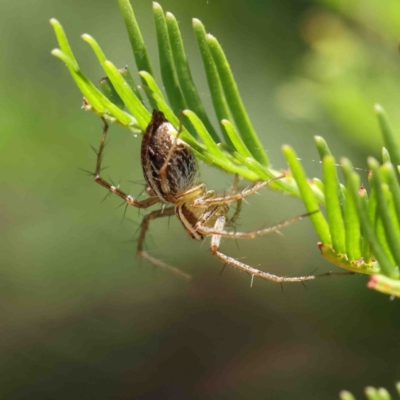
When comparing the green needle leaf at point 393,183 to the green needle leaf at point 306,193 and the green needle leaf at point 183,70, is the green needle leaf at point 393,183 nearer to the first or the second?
the green needle leaf at point 306,193

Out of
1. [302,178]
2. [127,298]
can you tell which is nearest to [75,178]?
[127,298]

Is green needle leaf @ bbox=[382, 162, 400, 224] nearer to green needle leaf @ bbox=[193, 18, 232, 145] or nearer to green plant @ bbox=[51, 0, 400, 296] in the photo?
green plant @ bbox=[51, 0, 400, 296]

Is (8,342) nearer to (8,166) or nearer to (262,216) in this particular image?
(8,166)

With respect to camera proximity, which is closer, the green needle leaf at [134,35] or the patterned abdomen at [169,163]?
the green needle leaf at [134,35]

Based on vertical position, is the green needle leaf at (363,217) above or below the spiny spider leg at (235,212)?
above

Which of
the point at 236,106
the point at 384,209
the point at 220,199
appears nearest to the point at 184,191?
the point at 220,199

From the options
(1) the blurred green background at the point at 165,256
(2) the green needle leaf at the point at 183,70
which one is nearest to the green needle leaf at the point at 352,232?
(2) the green needle leaf at the point at 183,70

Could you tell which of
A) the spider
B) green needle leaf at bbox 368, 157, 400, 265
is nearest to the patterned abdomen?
the spider

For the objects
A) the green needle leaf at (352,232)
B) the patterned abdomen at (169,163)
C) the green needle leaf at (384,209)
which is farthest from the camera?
the patterned abdomen at (169,163)
